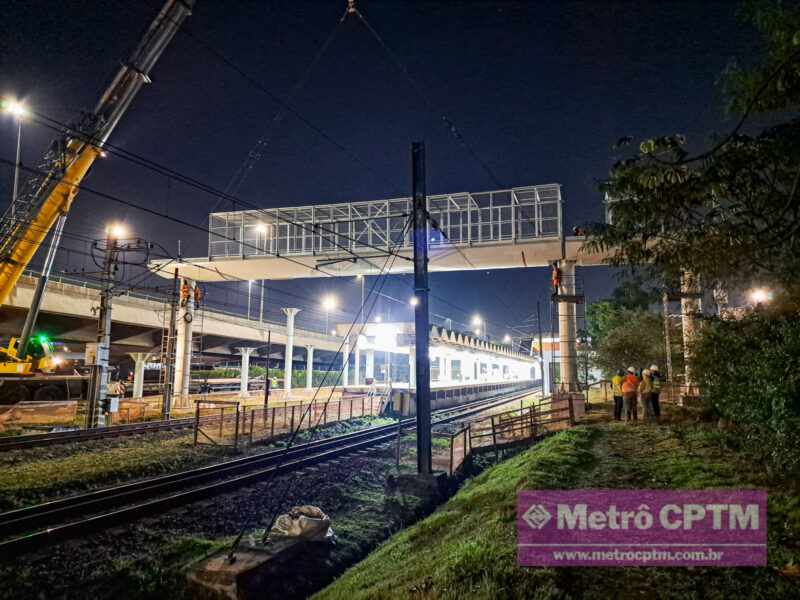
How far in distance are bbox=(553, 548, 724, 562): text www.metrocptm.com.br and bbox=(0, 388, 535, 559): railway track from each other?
3.47 m

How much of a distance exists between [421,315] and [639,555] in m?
7.69

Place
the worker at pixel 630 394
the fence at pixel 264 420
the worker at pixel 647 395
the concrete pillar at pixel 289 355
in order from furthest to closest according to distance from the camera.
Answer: the concrete pillar at pixel 289 355
the fence at pixel 264 420
the worker at pixel 630 394
the worker at pixel 647 395

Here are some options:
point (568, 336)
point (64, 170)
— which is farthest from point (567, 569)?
point (568, 336)

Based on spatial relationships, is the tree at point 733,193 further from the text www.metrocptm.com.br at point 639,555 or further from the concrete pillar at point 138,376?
the concrete pillar at point 138,376

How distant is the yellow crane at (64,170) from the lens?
18812 millimetres

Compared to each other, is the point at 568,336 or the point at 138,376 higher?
the point at 568,336

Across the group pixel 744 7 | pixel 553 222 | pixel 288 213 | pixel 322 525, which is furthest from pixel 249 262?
pixel 744 7

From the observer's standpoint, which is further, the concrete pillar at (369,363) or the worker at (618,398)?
the concrete pillar at (369,363)

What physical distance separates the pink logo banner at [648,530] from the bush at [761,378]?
0.98m

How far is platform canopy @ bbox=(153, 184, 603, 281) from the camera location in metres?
28.7

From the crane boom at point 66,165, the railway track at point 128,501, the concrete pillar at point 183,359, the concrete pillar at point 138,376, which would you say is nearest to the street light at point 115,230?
the crane boom at point 66,165

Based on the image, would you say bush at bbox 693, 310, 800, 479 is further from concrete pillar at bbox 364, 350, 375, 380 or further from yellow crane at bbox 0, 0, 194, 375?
concrete pillar at bbox 364, 350, 375, 380

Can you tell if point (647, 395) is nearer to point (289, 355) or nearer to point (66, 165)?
point (66, 165)

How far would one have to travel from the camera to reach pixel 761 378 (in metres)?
7.61
